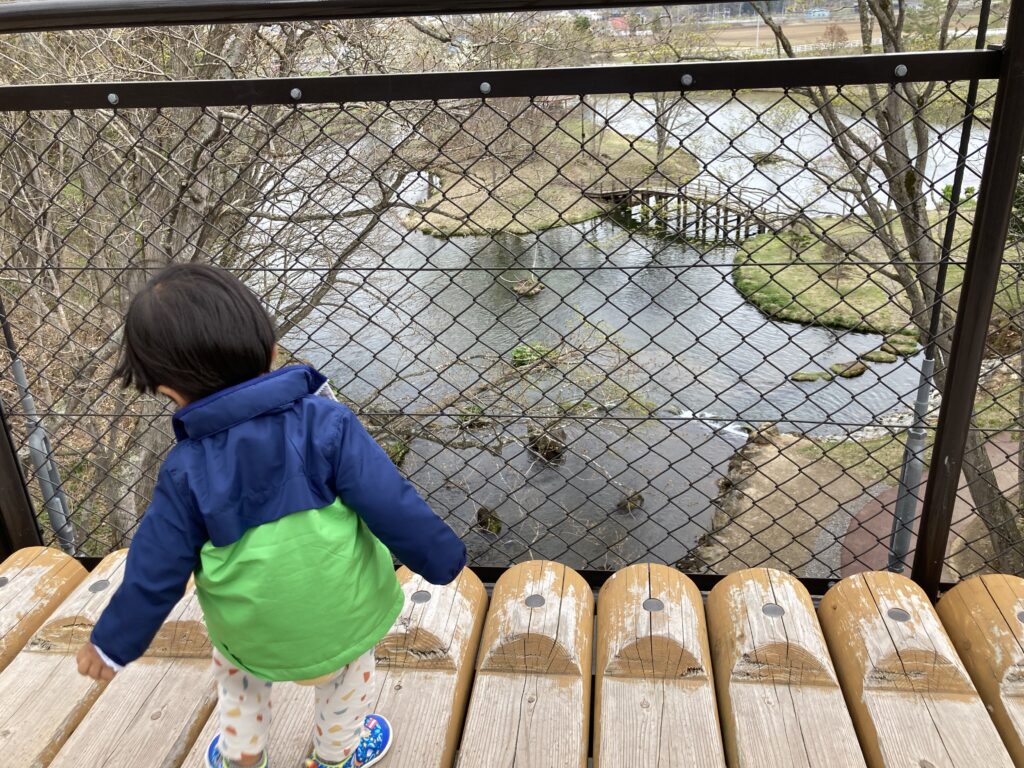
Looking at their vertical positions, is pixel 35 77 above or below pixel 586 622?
above

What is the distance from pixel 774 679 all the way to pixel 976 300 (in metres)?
0.79

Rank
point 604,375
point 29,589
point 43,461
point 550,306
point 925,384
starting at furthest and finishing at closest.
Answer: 1. point 550,306
2. point 604,375
3. point 925,384
4. point 43,461
5. point 29,589

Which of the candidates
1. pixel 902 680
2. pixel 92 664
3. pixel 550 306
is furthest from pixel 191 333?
pixel 550 306

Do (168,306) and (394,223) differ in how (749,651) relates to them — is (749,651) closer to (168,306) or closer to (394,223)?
(168,306)

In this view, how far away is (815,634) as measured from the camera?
61.6 inches

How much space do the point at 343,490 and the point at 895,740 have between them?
1.01m

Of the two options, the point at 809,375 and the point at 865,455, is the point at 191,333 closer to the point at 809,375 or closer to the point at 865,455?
the point at 809,375

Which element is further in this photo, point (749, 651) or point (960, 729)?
point (749, 651)

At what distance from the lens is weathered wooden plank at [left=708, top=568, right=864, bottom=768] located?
136 cm

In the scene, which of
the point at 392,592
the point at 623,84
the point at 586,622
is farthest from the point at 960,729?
the point at 623,84

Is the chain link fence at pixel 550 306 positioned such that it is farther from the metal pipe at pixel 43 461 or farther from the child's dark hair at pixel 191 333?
the child's dark hair at pixel 191 333

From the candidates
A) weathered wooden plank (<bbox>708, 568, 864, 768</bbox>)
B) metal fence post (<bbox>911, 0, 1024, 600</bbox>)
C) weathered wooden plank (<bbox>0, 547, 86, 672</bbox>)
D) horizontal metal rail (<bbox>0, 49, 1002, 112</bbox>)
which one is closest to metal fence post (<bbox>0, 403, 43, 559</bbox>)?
weathered wooden plank (<bbox>0, 547, 86, 672</bbox>)

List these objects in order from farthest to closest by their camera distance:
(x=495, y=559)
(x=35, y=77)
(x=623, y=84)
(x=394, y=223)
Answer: (x=495, y=559)
(x=394, y=223)
(x=35, y=77)
(x=623, y=84)

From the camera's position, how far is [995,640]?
4.99 feet
